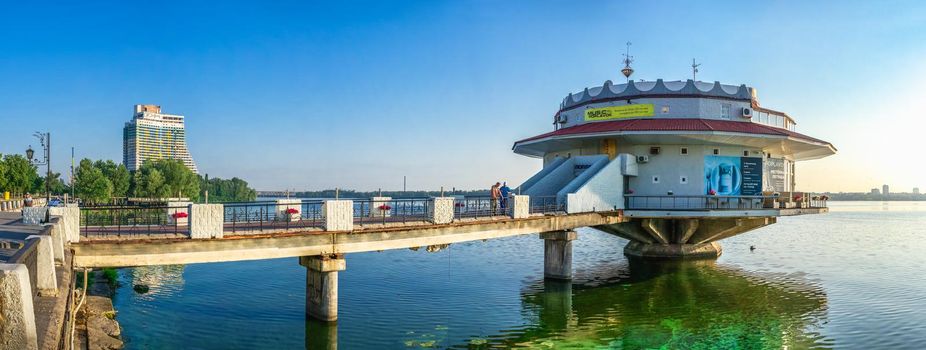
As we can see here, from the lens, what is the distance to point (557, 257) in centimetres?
3059

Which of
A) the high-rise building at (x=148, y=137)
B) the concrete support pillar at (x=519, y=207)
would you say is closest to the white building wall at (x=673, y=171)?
the concrete support pillar at (x=519, y=207)

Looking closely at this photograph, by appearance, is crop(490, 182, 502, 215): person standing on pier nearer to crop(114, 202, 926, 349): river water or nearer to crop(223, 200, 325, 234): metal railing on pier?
crop(114, 202, 926, 349): river water

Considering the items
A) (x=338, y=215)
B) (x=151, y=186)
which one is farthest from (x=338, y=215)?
(x=151, y=186)

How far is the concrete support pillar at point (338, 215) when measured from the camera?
1898 centimetres

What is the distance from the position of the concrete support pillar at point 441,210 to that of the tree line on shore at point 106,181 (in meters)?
68.2

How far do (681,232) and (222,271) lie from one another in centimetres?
2926

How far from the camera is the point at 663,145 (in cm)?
3416

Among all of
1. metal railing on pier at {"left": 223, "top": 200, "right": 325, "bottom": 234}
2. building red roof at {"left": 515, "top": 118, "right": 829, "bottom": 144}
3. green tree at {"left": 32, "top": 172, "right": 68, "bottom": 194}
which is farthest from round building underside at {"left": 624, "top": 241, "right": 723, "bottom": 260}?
green tree at {"left": 32, "top": 172, "right": 68, "bottom": 194}

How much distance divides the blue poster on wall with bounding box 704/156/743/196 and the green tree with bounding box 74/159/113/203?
89.0 metres

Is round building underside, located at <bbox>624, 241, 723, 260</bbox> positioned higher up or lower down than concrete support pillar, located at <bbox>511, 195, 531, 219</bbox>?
lower down

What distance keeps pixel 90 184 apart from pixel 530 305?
283 feet

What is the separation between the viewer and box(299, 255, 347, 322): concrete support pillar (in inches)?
761

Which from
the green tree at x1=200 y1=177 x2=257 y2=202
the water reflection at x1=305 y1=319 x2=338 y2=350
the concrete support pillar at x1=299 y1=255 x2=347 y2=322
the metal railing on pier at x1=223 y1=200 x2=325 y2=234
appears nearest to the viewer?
the metal railing on pier at x1=223 y1=200 x2=325 y2=234

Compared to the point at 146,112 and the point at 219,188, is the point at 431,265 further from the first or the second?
the point at 146,112
